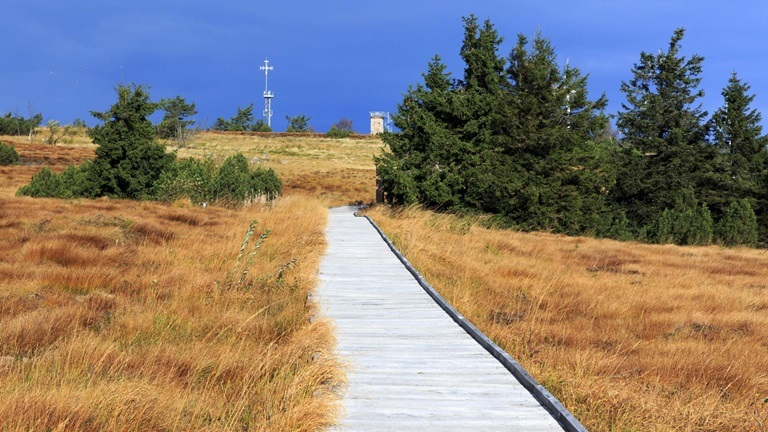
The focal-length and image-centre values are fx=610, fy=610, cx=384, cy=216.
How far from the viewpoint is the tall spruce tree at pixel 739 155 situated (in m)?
35.2

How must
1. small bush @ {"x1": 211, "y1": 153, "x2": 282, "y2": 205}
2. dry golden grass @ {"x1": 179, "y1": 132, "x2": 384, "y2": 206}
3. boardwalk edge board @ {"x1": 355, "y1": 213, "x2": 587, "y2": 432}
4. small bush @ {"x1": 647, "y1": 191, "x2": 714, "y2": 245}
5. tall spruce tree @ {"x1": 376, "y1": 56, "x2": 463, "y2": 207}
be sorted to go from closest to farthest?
boardwalk edge board @ {"x1": 355, "y1": 213, "x2": 587, "y2": 432}
tall spruce tree @ {"x1": 376, "y1": 56, "x2": 463, "y2": 207}
small bush @ {"x1": 211, "y1": 153, "x2": 282, "y2": 205}
small bush @ {"x1": 647, "y1": 191, "x2": 714, "y2": 245}
dry golden grass @ {"x1": 179, "y1": 132, "x2": 384, "y2": 206}

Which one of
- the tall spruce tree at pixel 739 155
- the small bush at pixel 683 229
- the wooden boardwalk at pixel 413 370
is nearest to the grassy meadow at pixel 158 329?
the wooden boardwalk at pixel 413 370

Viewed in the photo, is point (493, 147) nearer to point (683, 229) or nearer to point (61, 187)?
point (683, 229)

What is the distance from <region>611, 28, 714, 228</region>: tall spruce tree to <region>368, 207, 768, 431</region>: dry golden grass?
1612 centimetres

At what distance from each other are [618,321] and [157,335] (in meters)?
6.09

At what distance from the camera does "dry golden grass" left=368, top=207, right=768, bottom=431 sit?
4809mm

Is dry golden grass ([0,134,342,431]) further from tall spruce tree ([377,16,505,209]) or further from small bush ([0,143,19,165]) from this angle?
small bush ([0,143,19,165])

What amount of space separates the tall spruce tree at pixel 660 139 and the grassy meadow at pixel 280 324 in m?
17.0

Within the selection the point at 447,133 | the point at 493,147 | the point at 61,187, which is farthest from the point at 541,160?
the point at 61,187

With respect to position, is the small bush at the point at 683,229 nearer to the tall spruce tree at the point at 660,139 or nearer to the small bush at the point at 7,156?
the tall spruce tree at the point at 660,139

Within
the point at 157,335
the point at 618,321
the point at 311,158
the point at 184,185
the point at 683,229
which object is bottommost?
the point at 618,321

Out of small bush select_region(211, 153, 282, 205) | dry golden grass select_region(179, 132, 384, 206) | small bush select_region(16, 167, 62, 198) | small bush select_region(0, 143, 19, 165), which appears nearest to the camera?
small bush select_region(211, 153, 282, 205)

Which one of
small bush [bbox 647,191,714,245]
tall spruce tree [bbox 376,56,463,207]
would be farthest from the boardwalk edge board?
small bush [bbox 647,191,714,245]

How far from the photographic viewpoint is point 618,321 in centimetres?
856
